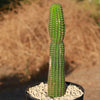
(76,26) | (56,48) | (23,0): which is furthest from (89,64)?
(56,48)

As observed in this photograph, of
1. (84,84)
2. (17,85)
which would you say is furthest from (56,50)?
(17,85)

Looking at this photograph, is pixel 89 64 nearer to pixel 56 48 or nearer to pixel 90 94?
pixel 90 94

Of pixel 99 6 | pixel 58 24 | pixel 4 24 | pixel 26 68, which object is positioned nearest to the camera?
pixel 58 24

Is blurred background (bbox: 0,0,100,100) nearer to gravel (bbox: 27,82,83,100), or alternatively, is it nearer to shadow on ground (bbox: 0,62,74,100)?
shadow on ground (bbox: 0,62,74,100)

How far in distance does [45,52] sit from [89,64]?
1.24 metres

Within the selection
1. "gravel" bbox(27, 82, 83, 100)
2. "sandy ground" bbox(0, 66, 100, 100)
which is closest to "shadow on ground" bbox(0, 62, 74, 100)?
"sandy ground" bbox(0, 66, 100, 100)

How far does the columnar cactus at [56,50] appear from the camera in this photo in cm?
300

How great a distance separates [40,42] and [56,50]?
3412mm

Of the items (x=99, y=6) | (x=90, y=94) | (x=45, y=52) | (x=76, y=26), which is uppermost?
(x=99, y=6)

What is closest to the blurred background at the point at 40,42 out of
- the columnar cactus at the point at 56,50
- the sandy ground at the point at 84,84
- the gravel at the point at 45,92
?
the sandy ground at the point at 84,84

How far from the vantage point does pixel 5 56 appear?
671cm

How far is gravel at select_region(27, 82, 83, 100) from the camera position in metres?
3.15

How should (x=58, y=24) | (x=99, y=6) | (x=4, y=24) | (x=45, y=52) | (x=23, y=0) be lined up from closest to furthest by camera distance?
1. (x=58, y=24)
2. (x=45, y=52)
3. (x=4, y=24)
4. (x=23, y=0)
5. (x=99, y=6)

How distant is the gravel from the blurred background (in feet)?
7.41
